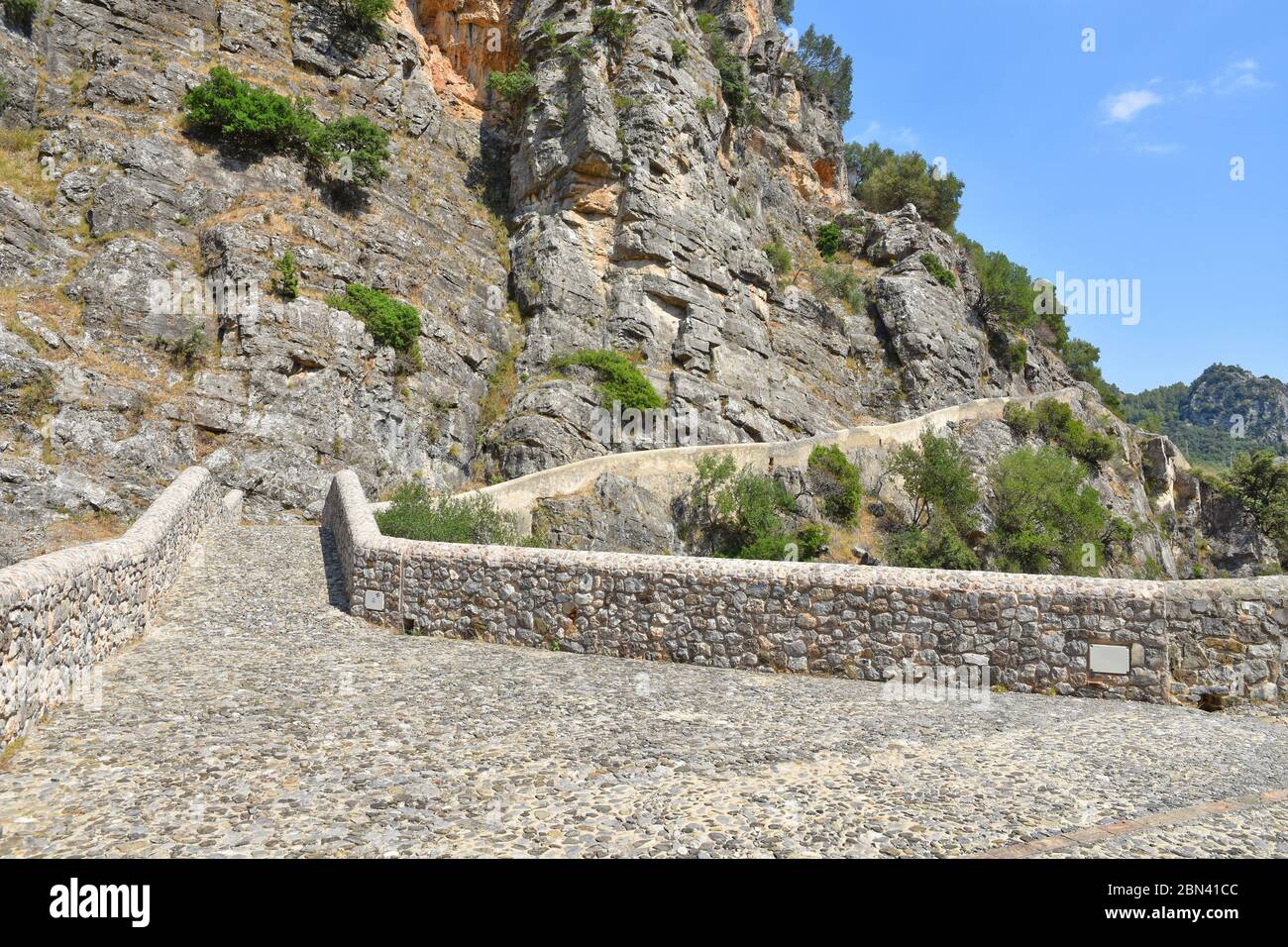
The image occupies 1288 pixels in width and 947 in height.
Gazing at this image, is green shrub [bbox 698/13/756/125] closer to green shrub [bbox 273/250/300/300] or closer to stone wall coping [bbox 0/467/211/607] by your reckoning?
green shrub [bbox 273/250/300/300]

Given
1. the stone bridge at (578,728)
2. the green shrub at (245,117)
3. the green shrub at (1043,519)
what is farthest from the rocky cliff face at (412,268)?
the stone bridge at (578,728)

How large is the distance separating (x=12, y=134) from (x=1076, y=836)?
3368cm

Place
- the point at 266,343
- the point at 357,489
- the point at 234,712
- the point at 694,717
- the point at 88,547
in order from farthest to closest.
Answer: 1. the point at 266,343
2. the point at 357,489
3. the point at 88,547
4. the point at 694,717
5. the point at 234,712

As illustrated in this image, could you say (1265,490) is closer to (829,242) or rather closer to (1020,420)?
(1020,420)

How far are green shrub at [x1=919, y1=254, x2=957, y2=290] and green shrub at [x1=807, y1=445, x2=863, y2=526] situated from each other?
74.3 feet

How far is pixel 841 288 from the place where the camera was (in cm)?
4319

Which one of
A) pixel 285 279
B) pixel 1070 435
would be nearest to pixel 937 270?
pixel 1070 435

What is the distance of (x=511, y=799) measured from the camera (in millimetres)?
4805

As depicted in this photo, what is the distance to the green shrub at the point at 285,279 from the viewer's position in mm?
24266

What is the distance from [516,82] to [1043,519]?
32.2 meters

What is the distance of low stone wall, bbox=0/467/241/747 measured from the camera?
17.7ft

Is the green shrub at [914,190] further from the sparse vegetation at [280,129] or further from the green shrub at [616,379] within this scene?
the sparse vegetation at [280,129]

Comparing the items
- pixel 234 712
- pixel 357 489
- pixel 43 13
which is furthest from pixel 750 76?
pixel 234 712

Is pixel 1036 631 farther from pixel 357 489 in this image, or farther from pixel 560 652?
pixel 357 489
